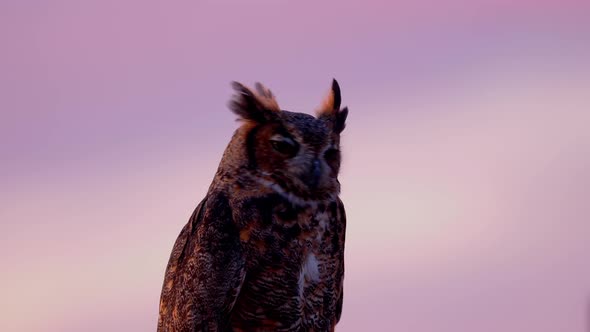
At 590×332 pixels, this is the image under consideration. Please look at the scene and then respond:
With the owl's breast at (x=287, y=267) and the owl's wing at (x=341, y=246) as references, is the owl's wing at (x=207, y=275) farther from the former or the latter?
the owl's wing at (x=341, y=246)

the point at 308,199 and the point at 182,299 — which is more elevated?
the point at 308,199

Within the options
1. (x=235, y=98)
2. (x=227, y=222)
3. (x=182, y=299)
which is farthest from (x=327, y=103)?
(x=182, y=299)

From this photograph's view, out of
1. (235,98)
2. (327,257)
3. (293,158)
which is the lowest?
(327,257)

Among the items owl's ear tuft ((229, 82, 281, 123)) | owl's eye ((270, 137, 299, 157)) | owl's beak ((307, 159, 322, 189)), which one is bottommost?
owl's beak ((307, 159, 322, 189))

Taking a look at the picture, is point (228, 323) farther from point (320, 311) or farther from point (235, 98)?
point (235, 98)

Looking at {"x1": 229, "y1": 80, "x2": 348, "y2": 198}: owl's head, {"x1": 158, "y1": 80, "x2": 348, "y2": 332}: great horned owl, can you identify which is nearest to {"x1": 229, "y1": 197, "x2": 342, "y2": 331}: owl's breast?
{"x1": 158, "y1": 80, "x2": 348, "y2": 332}: great horned owl

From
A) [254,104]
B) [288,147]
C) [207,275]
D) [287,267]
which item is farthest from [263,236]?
[254,104]

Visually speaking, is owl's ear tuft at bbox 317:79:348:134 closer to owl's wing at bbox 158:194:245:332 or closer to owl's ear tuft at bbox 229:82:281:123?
owl's ear tuft at bbox 229:82:281:123
